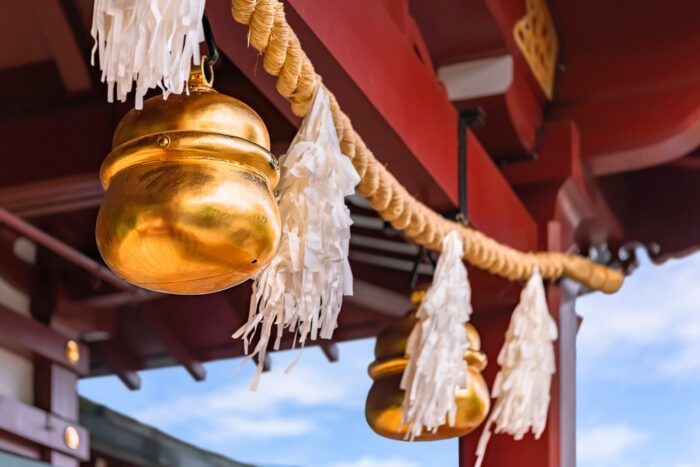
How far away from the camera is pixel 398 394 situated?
2.53m

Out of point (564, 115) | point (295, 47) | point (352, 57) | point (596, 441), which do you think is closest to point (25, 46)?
point (352, 57)

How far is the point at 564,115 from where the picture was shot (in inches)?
143

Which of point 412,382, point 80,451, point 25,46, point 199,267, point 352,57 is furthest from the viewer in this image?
point 80,451

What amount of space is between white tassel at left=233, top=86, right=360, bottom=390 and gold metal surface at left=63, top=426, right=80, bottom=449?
1.45 meters

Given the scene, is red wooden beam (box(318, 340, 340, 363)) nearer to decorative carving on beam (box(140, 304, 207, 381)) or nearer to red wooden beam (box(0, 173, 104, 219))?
decorative carving on beam (box(140, 304, 207, 381))

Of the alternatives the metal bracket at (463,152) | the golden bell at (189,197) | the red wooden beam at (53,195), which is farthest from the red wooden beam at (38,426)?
the golden bell at (189,197)

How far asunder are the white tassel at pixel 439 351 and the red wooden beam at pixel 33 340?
41.3 inches

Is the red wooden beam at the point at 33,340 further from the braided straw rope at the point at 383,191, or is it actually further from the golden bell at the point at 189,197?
the golden bell at the point at 189,197

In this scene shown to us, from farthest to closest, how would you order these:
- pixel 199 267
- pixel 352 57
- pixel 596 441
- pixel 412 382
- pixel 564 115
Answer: pixel 596 441 → pixel 564 115 → pixel 412 382 → pixel 352 57 → pixel 199 267

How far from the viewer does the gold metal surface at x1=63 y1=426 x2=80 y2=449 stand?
3.22 m

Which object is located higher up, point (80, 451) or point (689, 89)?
point (689, 89)

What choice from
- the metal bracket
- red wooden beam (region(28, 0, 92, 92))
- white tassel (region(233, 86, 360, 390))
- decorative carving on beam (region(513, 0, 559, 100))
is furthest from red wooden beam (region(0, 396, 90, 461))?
decorative carving on beam (region(513, 0, 559, 100))

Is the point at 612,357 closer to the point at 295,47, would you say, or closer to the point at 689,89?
the point at 689,89

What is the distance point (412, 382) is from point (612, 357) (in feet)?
10.1
